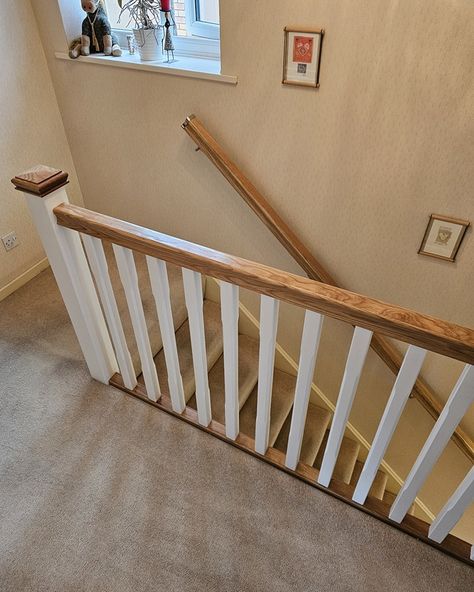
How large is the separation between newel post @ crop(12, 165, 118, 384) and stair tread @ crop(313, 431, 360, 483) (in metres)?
1.53

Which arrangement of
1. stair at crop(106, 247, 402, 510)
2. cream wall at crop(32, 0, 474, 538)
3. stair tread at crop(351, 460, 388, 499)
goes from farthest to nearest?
stair tread at crop(351, 460, 388, 499) < stair at crop(106, 247, 402, 510) < cream wall at crop(32, 0, 474, 538)

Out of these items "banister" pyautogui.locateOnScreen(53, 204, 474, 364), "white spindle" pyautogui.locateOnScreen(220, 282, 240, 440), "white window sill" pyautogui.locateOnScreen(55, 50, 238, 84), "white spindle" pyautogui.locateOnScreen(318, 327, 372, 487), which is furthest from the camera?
"white window sill" pyautogui.locateOnScreen(55, 50, 238, 84)

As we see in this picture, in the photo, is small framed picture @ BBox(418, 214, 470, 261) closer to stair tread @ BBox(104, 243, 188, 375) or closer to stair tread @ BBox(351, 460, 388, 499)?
stair tread @ BBox(104, 243, 188, 375)

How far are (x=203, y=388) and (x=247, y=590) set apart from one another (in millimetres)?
654

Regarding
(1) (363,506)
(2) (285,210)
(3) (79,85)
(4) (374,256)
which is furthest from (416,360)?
(3) (79,85)

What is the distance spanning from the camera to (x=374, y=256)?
2.09 m

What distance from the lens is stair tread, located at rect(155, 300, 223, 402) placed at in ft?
7.09

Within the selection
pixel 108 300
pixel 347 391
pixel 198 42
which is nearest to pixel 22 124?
pixel 198 42

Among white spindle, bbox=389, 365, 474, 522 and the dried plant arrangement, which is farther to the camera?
the dried plant arrangement

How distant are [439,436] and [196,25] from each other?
2238mm

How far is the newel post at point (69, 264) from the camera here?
1.30 m

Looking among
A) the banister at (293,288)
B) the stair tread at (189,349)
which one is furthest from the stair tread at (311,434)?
the banister at (293,288)

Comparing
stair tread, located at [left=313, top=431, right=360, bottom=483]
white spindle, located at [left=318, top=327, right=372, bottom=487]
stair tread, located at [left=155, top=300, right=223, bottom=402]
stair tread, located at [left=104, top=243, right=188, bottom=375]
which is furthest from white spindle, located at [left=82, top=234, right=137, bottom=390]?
stair tread, located at [left=313, top=431, right=360, bottom=483]

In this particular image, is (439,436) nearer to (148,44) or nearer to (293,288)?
(293,288)
